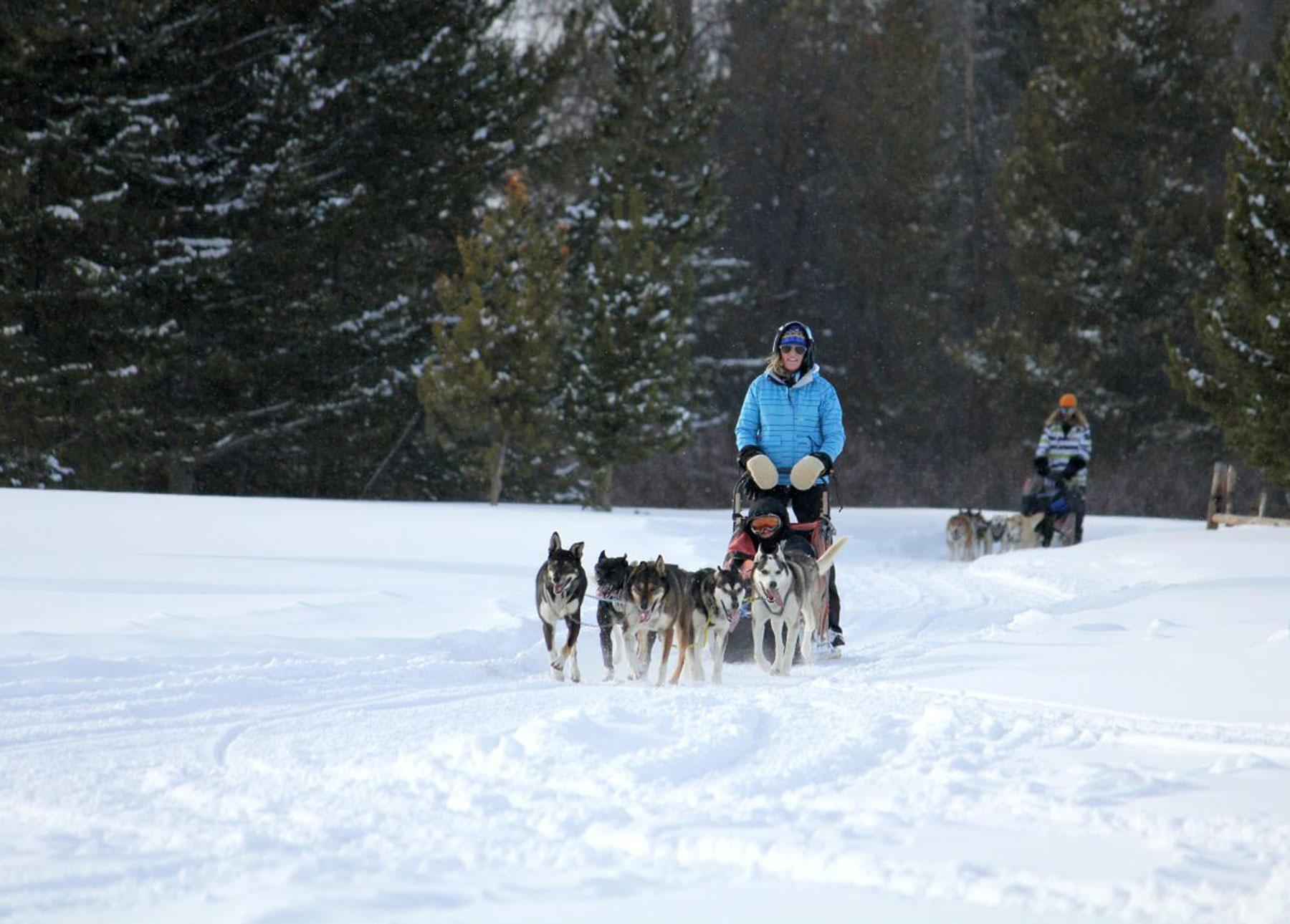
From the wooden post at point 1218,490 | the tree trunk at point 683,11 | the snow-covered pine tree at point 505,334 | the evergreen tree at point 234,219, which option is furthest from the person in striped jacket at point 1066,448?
the tree trunk at point 683,11

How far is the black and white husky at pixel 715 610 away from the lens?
834 centimetres

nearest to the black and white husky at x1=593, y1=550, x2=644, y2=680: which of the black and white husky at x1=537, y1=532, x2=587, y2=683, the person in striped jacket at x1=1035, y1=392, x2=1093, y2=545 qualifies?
the black and white husky at x1=537, y1=532, x2=587, y2=683

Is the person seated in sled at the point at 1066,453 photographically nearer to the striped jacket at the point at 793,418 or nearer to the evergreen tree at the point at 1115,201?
the striped jacket at the point at 793,418

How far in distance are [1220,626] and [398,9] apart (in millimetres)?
21077

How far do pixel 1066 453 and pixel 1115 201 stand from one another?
17.7 m

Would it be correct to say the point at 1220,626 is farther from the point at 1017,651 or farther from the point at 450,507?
the point at 450,507

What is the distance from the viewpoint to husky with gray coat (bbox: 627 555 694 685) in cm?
Result: 810

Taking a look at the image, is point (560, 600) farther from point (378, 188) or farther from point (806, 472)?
point (378, 188)

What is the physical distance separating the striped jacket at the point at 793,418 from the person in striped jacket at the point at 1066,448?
8.99 metres

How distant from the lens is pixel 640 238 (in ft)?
84.7

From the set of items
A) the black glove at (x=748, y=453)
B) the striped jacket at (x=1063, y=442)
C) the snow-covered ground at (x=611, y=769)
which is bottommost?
the snow-covered ground at (x=611, y=769)

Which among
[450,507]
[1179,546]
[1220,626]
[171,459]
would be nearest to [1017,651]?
[1220,626]

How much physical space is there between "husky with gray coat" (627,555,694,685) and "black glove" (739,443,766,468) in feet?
2.80

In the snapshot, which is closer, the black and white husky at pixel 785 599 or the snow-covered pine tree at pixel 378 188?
the black and white husky at pixel 785 599
